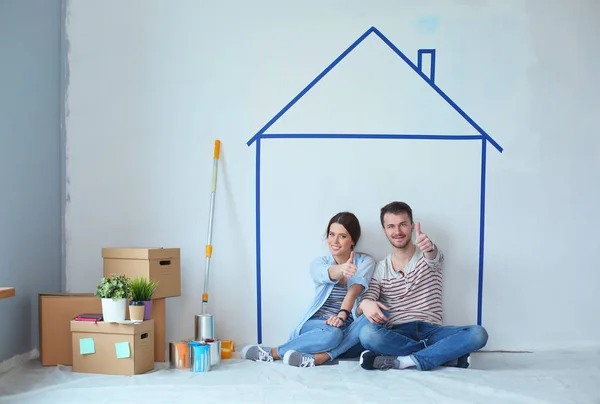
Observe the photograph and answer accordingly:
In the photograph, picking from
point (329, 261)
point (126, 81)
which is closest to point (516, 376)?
point (329, 261)

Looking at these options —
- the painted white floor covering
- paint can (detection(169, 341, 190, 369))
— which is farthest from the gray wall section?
paint can (detection(169, 341, 190, 369))

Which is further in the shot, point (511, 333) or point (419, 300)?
point (511, 333)

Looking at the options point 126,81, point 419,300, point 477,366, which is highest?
point 126,81

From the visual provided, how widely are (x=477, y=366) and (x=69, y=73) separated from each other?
8.17ft

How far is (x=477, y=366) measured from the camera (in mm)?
2863

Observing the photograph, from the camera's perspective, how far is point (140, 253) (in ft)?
9.32

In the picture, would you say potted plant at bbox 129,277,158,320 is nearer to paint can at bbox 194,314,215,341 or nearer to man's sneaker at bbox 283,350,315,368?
paint can at bbox 194,314,215,341

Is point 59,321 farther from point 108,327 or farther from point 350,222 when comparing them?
point 350,222

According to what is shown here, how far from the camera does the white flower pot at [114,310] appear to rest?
2.64m

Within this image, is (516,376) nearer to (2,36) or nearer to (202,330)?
(202,330)

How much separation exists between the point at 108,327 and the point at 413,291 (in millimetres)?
1419

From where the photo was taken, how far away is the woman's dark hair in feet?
10.1

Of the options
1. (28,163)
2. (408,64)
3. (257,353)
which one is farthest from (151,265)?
(408,64)

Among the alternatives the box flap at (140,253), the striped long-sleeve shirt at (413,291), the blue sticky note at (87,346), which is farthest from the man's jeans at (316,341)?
the blue sticky note at (87,346)
